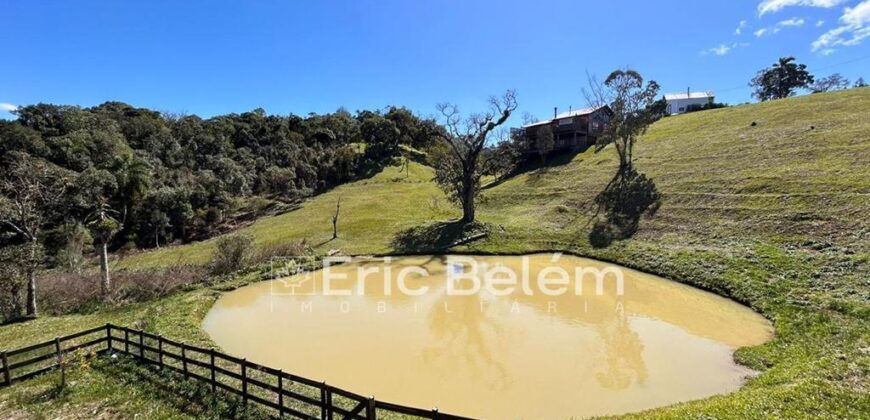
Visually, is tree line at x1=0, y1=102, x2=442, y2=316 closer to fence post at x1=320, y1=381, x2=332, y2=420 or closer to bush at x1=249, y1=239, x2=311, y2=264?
bush at x1=249, y1=239, x2=311, y2=264

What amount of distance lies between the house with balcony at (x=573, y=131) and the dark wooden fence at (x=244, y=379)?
4176 cm

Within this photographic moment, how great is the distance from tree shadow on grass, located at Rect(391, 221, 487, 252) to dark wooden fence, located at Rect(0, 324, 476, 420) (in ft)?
52.2

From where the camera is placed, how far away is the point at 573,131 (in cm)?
4778

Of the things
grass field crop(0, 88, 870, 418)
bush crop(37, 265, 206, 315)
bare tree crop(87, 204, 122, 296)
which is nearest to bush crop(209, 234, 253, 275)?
bush crop(37, 265, 206, 315)

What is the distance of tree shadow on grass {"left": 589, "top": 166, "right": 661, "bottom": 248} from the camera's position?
77.7ft

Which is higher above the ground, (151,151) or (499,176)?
(151,151)

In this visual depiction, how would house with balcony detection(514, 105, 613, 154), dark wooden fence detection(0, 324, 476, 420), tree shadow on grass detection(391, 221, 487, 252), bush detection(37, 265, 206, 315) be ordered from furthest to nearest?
house with balcony detection(514, 105, 613, 154) → tree shadow on grass detection(391, 221, 487, 252) → bush detection(37, 265, 206, 315) → dark wooden fence detection(0, 324, 476, 420)

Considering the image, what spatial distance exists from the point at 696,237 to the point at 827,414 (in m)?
15.6

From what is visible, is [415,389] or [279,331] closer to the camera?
[415,389]

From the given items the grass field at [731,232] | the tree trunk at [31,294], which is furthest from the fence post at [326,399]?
the tree trunk at [31,294]

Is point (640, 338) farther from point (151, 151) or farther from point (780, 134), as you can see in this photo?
point (151, 151)

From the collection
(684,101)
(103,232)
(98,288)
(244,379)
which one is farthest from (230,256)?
(684,101)

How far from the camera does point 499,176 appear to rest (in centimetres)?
4928

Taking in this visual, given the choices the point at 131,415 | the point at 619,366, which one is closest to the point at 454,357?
the point at 619,366
